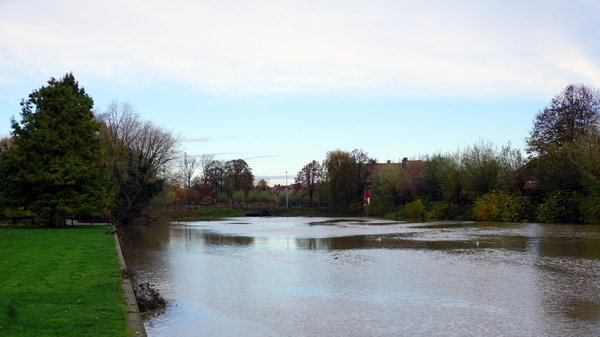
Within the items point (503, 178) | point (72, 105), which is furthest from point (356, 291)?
point (503, 178)

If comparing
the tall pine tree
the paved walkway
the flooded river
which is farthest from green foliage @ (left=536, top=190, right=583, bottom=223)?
the paved walkway

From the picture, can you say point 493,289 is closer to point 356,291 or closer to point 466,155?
point 356,291

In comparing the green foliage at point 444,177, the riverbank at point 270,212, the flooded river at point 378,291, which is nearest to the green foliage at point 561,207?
the green foliage at point 444,177

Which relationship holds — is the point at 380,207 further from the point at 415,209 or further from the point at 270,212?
the point at 270,212

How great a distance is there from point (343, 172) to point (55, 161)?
46951mm

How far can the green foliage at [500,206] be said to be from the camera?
40281 mm

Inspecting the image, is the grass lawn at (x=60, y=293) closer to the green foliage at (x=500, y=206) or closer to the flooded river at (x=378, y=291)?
the flooded river at (x=378, y=291)

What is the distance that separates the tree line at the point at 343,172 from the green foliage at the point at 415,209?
A: 5.8 inches

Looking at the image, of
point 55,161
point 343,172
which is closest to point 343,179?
point 343,172

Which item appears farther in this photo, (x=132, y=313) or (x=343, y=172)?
(x=343, y=172)

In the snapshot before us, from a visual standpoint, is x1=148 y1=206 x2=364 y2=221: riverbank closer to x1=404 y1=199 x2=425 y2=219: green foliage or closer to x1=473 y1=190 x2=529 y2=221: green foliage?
x1=404 y1=199 x2=425 y2=219: green foliage

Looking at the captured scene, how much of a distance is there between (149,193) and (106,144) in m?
4.50

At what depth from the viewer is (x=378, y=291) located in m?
10.5

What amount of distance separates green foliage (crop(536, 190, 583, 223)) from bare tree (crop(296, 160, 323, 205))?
56.3 metres
